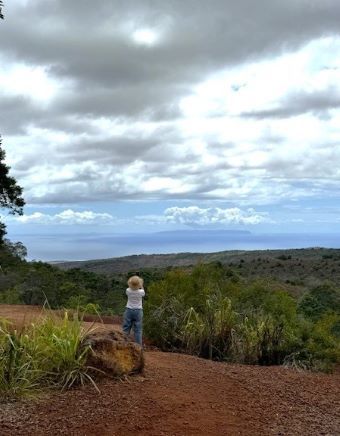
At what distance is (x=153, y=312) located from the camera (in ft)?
46.7

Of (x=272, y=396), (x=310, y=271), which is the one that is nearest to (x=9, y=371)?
(x=272, y=396)

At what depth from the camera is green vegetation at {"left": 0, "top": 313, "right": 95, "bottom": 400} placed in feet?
25.6

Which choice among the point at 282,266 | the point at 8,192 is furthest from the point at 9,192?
the point at 282,266

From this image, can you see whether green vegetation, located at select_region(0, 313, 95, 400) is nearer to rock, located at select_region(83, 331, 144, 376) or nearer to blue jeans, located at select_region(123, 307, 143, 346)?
rock, located at select_region(83, 331, 144, 376)

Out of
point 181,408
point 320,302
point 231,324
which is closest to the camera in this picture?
point 181,408

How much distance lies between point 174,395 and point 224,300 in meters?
5.74

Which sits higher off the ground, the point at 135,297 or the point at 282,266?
the point at 282,266

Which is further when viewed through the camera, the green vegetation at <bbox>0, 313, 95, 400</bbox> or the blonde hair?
the blonde hair

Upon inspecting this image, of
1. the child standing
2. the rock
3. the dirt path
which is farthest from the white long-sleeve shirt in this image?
the rock

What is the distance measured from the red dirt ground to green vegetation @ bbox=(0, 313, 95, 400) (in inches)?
10.9

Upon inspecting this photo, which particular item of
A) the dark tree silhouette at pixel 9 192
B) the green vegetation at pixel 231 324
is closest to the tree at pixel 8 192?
the dark tree silhouette at pixel 9 192

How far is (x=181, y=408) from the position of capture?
757 cm

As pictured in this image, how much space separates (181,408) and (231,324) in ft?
18.8

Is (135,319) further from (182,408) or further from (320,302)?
(320,302)
